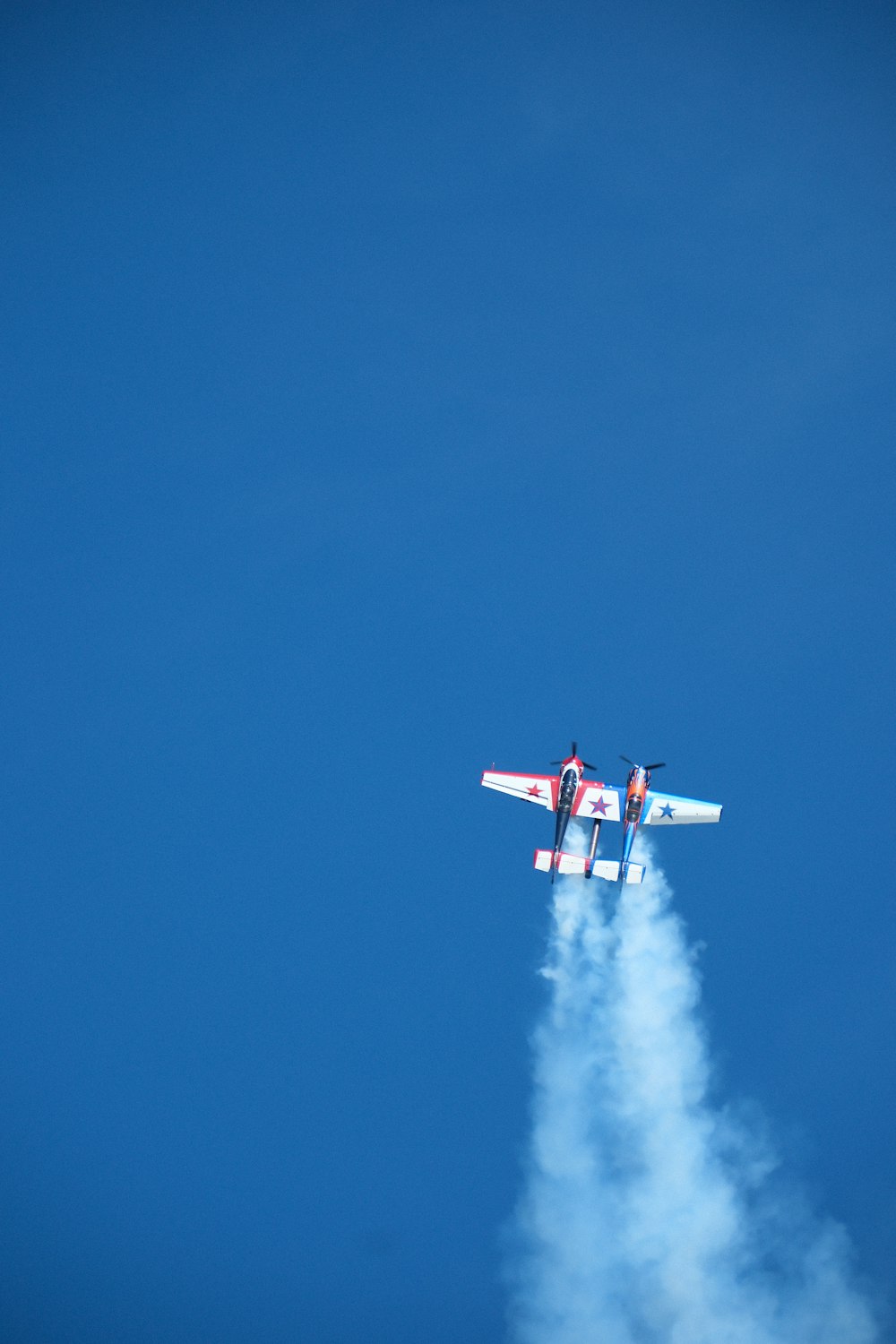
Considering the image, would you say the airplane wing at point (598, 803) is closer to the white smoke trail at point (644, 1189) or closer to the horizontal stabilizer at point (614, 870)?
the horizontal stabilizer at point (614, 870)

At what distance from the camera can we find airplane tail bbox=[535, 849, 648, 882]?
70.8 metres

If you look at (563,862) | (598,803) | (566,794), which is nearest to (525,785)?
(566,794)

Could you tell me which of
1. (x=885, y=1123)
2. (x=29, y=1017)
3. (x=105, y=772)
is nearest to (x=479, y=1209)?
(x=885, y=1123)

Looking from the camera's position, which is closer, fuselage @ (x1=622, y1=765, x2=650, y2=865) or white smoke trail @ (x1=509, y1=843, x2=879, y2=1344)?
fuselage @ (x1=622, y1=765, x2=650, y2=865)

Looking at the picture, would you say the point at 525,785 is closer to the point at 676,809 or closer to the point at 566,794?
the point at 566,794

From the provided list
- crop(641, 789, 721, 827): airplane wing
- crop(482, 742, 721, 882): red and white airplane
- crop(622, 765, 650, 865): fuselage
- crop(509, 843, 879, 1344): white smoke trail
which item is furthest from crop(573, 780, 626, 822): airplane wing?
crop(509, 843, 879, 1344): white smoke trail

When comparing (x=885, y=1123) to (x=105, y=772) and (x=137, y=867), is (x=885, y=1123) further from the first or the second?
(x=105, y=772)

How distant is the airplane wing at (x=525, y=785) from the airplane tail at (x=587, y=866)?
408 cm

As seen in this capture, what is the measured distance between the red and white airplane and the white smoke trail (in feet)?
19.1

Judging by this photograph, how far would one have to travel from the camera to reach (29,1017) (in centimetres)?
9212

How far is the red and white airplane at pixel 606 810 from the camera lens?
7106cm

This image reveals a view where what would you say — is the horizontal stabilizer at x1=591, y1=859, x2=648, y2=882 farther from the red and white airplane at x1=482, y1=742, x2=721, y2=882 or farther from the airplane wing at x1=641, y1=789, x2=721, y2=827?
the airplane wing at x1=641, y1=789, x2=721, y2=827

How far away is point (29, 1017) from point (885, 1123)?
196 ft

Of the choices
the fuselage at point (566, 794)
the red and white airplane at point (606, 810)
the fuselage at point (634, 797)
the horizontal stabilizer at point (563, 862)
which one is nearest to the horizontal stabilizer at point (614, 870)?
the red and white airplane at point (606, 810)
